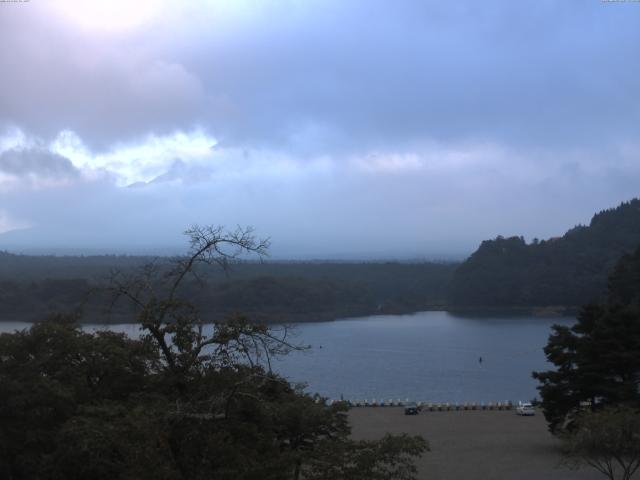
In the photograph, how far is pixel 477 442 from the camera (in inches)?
569

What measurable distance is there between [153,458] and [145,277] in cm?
120

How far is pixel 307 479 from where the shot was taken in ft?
16.1

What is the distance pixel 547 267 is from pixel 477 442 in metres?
50.2

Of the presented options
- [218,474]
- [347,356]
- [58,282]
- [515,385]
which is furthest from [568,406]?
[58,282]

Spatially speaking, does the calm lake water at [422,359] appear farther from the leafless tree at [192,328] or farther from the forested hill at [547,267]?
the leafless tree at [192,328]

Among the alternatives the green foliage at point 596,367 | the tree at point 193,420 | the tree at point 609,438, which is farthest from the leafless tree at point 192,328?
the green foliage at point 596,367

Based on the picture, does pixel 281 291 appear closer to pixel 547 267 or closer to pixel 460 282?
pixel 460 282

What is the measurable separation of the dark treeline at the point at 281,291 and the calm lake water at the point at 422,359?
2.56 m

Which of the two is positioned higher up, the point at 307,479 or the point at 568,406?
the point at 307,479

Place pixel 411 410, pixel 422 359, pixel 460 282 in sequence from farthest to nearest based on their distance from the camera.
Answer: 1. pixel 460 282
2. pixel 422 359
3. pixel 411 410

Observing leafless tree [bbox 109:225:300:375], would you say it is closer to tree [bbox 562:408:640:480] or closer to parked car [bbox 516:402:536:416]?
tree [bbox 562:408:640:480]

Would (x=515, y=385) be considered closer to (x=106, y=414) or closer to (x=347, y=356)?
(x=347, y=356)

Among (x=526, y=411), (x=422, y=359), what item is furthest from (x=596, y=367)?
(x=422, y=359)

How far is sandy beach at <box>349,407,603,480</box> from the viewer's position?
11523mm
